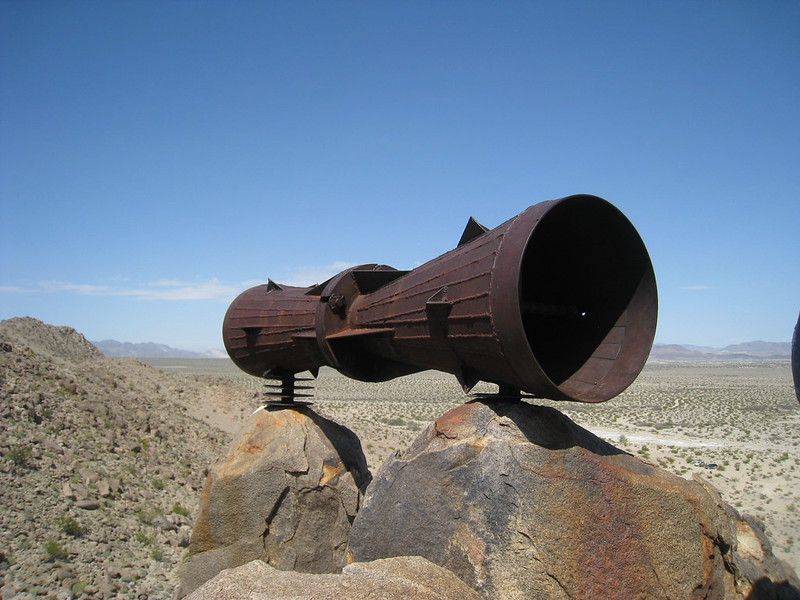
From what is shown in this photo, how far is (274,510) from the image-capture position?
5934 mm

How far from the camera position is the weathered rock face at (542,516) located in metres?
3.22

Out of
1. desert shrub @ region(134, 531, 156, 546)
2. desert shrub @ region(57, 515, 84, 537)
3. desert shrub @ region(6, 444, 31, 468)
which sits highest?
desert shrub @ region(6, 444, 31, 468)

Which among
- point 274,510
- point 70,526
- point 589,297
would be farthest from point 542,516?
point 70,526

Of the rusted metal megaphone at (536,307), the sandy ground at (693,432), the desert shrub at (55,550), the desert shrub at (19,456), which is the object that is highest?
the rusted metal megaphone at (536,307)

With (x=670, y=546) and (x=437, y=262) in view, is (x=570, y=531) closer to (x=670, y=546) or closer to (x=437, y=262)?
(x=670, y=546)

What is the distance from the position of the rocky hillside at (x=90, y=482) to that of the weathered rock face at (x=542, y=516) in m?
4.07

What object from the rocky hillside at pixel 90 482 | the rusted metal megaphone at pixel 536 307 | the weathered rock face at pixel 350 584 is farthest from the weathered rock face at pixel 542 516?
the rocky hillside at pixel 90 482

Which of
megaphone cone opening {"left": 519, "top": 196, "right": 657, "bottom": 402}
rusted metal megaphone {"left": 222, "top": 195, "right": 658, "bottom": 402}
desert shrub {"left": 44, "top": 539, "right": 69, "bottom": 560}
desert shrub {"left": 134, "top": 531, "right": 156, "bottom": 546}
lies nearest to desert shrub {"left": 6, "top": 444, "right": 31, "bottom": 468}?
desert shrub {"left": 44, "top": 539, "right": 69, "bottom": 560}

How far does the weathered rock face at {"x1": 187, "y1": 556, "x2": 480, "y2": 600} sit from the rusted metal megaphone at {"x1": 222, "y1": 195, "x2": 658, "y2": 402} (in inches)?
48.7

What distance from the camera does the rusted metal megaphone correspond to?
334 cm

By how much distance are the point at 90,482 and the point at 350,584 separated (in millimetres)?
6454

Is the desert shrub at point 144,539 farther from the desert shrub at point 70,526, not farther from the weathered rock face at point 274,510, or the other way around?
the weathered rock face at point 274,510

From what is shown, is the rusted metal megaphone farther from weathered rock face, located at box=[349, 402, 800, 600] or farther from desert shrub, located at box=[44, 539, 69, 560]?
desert shrub, located at box=[44, 539, 69, 560]

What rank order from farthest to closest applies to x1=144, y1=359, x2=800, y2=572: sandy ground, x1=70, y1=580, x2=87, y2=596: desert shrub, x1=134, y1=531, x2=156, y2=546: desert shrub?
x1=144, y1=359, x2=800, y2=572: sandy ground → x1=134, y1=531, x2=156, y2=546: desert shrub → x1=70, y1=580, x2=87, y2=596: desert shrub
